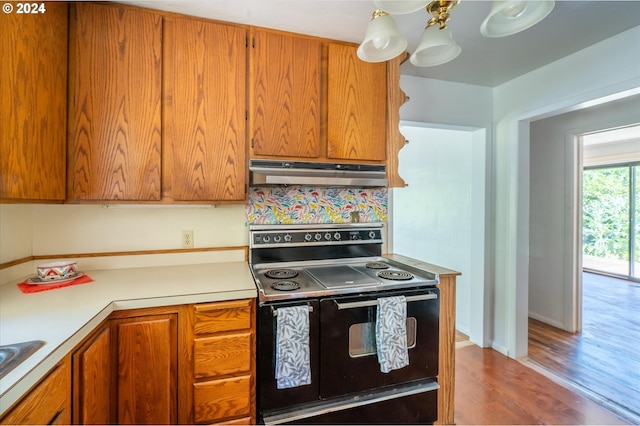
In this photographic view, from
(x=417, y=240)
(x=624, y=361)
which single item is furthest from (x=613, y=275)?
(x=417, y=240)

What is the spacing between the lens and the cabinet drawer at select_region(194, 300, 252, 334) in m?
1.31

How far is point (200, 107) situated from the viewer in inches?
63.6

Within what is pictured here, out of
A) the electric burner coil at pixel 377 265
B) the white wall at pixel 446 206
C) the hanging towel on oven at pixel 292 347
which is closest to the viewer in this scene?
the hanging towel on oven at pixel 292 347

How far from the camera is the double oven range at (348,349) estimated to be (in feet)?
4.57

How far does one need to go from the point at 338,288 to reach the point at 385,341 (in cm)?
37

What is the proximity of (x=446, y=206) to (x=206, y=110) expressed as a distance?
260cm

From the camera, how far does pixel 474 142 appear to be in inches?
109

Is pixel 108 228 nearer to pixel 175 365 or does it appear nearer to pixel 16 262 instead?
pixel 16 262

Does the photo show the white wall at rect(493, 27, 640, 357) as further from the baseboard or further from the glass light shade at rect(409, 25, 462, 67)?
the glass light shade at rect(409, 25, 462, 67)

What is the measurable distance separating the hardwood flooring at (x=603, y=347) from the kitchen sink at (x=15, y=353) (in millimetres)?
3077

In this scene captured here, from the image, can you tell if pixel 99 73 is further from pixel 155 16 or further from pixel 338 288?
pixel 338 288

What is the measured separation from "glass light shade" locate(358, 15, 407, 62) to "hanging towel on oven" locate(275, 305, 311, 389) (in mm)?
1183

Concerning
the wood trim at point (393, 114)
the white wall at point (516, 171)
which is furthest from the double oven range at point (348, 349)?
the white wall at point (516, 171)

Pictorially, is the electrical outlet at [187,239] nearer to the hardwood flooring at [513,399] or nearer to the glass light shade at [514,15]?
the glass light shade at [514,15]
